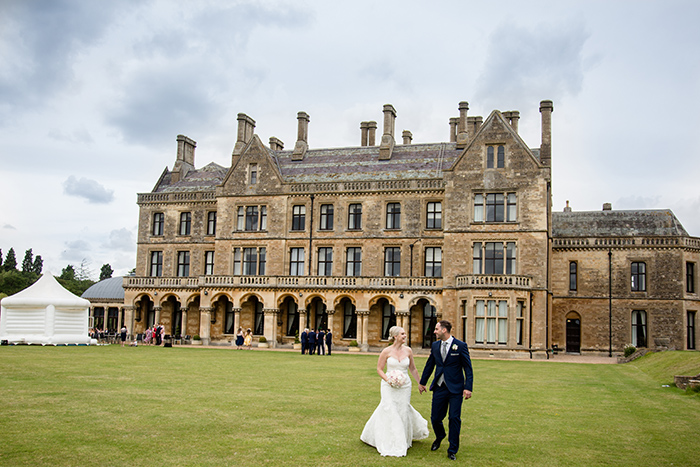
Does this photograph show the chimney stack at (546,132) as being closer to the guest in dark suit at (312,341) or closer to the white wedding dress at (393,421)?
the guest in dark suit at (312,341)

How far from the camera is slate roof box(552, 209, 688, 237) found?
45250 millimetres

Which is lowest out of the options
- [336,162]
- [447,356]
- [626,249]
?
[447,356]

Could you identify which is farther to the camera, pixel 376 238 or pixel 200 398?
pixel 376 238

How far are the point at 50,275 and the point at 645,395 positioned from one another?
107 feet

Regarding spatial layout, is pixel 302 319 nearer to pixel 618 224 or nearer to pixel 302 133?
pixel 302 133

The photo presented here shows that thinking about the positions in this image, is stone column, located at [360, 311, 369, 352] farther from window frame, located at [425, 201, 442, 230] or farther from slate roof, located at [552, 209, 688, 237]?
slate roof, located at [552, 209, 688, 237]

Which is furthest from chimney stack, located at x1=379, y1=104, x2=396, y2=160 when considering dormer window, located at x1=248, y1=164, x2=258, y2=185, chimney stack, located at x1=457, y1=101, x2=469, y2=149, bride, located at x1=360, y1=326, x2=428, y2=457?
bride, located at x1=360, y1=326, x2=428, y2=457

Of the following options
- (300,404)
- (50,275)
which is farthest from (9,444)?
(50,275)

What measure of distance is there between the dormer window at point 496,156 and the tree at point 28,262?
88913 mm

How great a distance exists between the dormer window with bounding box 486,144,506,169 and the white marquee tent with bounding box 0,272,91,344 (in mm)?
25859

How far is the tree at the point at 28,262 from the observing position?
107250mm

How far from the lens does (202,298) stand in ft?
155

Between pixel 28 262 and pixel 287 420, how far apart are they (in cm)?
10913

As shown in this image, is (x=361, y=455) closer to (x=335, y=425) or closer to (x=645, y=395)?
(x=335, y=425)
